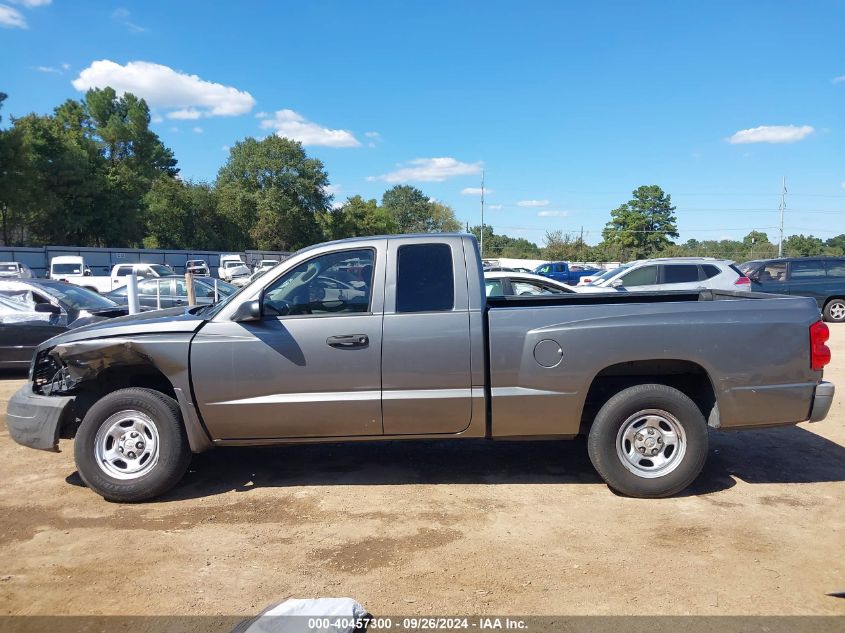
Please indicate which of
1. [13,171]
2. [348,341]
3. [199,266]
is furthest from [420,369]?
[13,171]

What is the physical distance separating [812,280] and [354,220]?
64428 millimetres

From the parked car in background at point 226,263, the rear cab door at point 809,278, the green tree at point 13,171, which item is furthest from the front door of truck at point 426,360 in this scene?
the green tree at point 13,171

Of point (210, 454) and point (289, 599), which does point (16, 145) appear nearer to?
point (210, 454)

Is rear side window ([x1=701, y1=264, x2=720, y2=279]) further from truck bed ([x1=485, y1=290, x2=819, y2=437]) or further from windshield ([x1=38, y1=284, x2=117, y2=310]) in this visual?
windshield ([x1=38, y1=284, x2=117, y2=310])

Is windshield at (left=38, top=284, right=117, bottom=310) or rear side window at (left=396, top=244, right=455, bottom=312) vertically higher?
rear side window at (left=396, top=244, right=455, bottom=312)

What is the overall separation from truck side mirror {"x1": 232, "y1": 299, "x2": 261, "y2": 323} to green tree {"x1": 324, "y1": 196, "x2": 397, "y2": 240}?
6335cm

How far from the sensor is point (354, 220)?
253 ft

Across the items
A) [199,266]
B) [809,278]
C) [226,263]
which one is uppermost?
[226,263]

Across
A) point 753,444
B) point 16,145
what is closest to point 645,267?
point 753,444

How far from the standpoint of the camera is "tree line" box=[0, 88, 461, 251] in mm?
45375

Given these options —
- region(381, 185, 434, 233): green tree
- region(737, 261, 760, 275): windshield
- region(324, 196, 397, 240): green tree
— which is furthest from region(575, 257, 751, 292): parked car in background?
region(381, 185, 434, 233): green tree

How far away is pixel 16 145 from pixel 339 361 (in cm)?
4478

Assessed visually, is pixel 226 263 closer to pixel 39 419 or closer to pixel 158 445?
pixel 39 419

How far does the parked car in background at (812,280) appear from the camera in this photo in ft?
54.2
